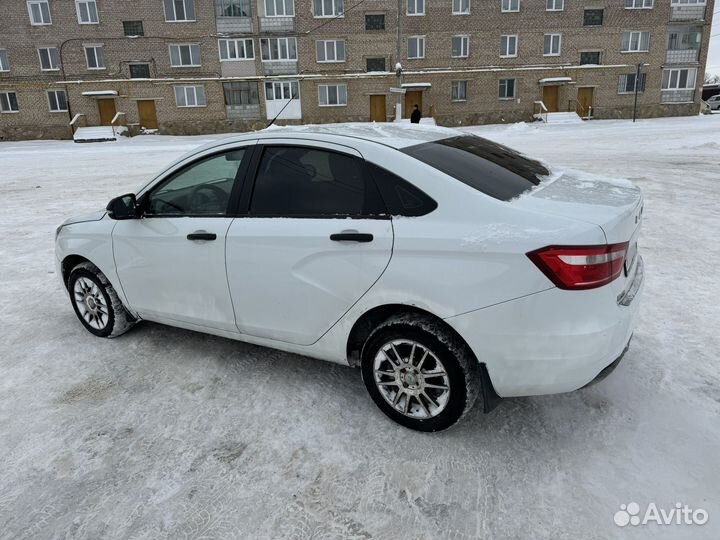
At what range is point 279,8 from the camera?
123 feet

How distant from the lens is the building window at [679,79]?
4119cm

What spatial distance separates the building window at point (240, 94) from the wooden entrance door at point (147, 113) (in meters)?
5.26

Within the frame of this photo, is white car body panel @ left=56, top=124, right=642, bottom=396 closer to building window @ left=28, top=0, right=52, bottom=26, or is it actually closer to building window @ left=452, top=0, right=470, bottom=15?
building window @ left=452, top=0, right=470, bottom=15

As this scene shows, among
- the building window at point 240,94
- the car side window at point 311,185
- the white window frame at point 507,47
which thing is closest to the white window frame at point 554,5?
the white window frame at point 507,47

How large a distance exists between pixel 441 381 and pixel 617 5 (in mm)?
45165

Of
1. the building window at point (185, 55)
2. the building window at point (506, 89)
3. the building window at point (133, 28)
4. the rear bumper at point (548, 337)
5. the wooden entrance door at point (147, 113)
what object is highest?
the building window at point (133, 28)

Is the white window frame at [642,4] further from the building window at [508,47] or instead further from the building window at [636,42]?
the building window at [508,47]

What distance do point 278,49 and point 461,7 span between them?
13.5 meters

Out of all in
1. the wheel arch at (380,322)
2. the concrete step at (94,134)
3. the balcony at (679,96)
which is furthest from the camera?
the balcony at (679,96)

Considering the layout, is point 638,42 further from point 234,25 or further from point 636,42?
point 234,25

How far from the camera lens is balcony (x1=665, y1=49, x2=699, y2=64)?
134 ft

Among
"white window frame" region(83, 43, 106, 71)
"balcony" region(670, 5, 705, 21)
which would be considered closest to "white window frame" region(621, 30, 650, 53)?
"balcony" region(670, 5, 705, 21)

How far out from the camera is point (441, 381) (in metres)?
2.93

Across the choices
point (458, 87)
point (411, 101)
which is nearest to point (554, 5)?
point (458, 87)
